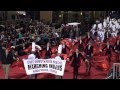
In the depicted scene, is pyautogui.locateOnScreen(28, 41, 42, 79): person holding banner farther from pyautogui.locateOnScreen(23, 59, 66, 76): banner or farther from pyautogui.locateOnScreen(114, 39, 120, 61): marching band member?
pyautogui.locateOnScreen(114, 39, 120, 61): marching band member

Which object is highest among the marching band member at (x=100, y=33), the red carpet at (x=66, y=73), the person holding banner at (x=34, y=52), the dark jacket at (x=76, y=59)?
the marching band member at (x=100, y=33)

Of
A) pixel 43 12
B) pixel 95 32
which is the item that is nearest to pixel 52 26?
pixel 43 12

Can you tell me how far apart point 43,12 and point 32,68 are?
5.80 ft

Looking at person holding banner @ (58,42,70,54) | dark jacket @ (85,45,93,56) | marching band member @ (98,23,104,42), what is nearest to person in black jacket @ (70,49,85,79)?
dark jacket @ (85,45,93,56)

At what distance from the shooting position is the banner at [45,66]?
13555 millimetres

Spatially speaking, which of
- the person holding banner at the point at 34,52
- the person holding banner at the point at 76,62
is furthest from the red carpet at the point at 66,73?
the person holding banner at the point at 34,52

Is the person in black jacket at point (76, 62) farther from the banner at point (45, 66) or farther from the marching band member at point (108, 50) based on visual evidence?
the marching band member at point (108, 50)

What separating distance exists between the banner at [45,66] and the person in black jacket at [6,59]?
0.53 metres

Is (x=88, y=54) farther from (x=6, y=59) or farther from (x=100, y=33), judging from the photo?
(x=6, y=59)

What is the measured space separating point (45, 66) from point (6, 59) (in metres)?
1.22

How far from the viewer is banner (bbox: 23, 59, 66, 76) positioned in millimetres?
13555

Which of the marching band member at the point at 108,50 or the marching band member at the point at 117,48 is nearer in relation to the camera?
the marching band member at the point at 117,48

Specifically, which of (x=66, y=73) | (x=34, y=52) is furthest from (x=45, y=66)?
(x=66, y=73)
